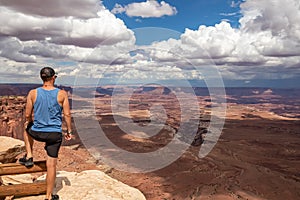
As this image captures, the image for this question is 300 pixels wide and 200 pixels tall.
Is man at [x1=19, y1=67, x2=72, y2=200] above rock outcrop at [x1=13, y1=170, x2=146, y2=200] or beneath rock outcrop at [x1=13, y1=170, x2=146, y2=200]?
above

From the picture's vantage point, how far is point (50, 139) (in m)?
5.84

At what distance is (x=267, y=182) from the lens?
94.4 ft

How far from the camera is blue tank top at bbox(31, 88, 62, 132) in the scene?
568 centimetres

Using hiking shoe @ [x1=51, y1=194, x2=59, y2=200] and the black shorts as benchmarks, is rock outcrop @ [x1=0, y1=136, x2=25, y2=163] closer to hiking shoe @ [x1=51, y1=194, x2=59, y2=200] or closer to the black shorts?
hiking shoe @ [x1=51, y1=194, x2=59, y2=200]

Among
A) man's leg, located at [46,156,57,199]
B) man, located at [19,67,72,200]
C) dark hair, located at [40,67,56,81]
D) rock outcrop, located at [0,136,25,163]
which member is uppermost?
dark hair, located at [40,67,56,81]

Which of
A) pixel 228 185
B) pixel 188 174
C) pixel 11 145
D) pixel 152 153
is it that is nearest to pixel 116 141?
pixel 152 153

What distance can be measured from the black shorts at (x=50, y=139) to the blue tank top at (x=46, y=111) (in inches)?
3.1

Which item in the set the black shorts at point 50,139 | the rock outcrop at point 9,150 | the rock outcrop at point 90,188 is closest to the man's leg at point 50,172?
the black shorts at point 50,139

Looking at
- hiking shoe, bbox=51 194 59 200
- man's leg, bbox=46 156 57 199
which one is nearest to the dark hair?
man's leg, bbox=46 156 57 199

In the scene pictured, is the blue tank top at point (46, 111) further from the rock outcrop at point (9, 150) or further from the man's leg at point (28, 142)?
the rock outcrop at point (9, 150)

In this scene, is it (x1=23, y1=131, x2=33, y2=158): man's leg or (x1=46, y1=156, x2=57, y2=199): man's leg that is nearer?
(x1=46, y1=156, x2=57, y2=199): man's leg

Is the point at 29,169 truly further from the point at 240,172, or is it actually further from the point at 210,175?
the point at 240,172

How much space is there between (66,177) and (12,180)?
3.42 metres

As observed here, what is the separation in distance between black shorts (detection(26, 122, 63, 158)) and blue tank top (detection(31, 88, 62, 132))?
79 millimetres
